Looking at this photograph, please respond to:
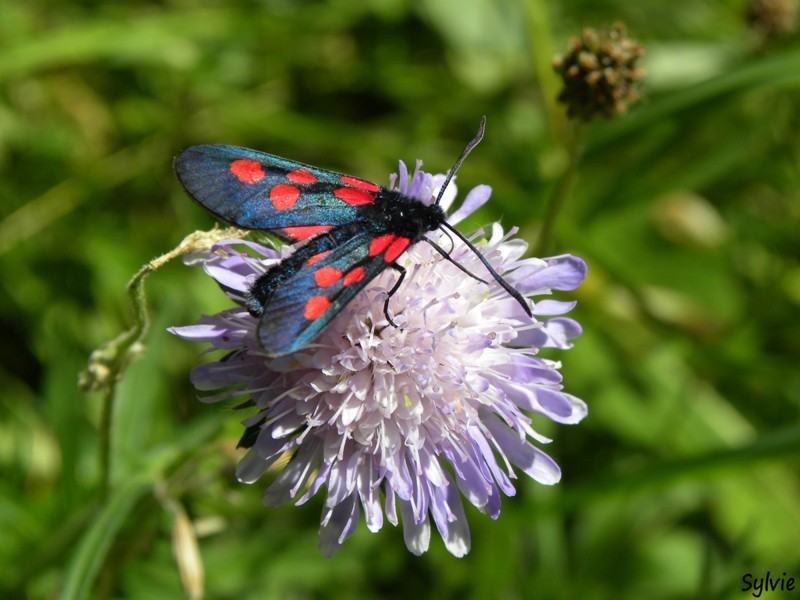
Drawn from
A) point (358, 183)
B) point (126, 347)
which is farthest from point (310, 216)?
point (126, 347)

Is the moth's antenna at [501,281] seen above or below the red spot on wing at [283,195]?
below

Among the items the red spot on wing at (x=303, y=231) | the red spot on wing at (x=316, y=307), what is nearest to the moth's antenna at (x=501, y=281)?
the red spot on wing at (x=303, y=231)

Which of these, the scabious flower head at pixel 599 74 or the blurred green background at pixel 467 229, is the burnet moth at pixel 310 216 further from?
the blurred green background at pixel 467 229

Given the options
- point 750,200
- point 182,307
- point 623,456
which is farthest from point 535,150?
point 182,307

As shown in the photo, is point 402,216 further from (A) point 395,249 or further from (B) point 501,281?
(B) point 501,281

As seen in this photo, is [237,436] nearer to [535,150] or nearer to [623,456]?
[623,456]

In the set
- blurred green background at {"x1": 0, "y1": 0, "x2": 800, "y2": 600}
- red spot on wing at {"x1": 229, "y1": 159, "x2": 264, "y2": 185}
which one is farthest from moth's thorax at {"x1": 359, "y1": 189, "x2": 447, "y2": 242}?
blurred green background at {"x1": 0, "y1": 0, "x2": 800, "y2": 600}
